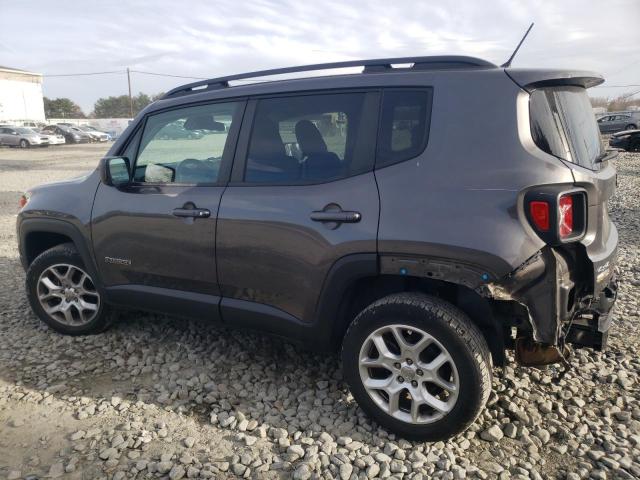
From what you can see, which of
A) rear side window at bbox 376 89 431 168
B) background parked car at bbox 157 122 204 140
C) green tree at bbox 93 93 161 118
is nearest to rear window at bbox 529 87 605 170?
rear side window at bbox 376 89 431 168

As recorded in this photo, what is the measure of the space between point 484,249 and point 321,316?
0.99 meters

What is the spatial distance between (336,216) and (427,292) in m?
0.67

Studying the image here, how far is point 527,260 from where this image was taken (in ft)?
7.38

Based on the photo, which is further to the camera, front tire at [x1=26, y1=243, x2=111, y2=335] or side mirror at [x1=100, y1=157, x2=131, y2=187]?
front tire at [x1=26, y1=243, x2=111, y2=335]

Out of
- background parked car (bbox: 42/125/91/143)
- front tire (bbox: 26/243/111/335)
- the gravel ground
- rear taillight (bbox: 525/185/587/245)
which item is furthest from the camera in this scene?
background parked car (bbox: 42/125/91/143)

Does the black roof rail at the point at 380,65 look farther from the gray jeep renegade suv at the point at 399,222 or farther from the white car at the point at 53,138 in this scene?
the white car at the point at 53,138

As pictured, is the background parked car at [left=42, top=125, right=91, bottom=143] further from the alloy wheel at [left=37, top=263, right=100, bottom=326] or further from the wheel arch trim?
the alloy wheel at [left=37, top=263, right=100, bottom=326]

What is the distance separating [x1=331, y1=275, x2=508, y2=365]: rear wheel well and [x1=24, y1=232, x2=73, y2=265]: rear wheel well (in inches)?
98.9

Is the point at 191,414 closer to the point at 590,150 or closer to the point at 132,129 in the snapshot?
the point at 132,129

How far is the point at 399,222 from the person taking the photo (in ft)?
8.11

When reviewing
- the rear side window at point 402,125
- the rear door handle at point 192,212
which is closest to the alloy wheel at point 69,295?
the rear door handle at point 192,212

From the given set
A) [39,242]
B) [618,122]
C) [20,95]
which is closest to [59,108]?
[20,95]

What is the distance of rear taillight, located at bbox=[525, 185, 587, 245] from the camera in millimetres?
2193

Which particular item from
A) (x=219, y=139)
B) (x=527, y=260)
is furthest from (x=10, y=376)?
(x=527, y=260)
